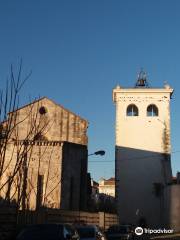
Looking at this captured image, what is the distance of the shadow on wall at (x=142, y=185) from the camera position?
50.4 metres

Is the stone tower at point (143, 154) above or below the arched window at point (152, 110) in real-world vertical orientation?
below

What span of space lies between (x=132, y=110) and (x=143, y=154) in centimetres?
602

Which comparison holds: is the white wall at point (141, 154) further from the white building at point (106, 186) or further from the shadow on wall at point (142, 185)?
the white building at point (106, 186)

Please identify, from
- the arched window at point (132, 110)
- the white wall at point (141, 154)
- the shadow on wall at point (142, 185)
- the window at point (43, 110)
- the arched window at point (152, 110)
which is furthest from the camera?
the arched window at point (132, 110)

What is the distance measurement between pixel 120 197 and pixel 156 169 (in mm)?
5332

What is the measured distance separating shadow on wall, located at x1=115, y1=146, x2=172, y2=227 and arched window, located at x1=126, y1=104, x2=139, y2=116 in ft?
15.3

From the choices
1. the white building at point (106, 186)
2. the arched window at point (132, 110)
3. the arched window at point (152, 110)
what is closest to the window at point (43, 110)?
the arched window at point (132, 110)

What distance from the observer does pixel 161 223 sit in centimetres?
4991

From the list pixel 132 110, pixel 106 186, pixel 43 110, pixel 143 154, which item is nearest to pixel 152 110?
pixel 132 110

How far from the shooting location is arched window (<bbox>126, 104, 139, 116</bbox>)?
54759 millimetres

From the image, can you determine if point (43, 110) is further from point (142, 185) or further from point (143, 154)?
point (142, 185)

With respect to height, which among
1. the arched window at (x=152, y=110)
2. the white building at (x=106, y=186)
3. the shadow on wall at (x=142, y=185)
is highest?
the arched window at (x=152, y=110)

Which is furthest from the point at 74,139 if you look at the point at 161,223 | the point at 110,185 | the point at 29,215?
the point at 110,185

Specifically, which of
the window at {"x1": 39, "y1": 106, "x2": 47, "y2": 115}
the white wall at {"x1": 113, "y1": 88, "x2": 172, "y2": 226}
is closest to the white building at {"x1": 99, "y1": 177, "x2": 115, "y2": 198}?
the white wall at {"x1": 113, "y1": 88, "x2": 172, "y2": 226}
